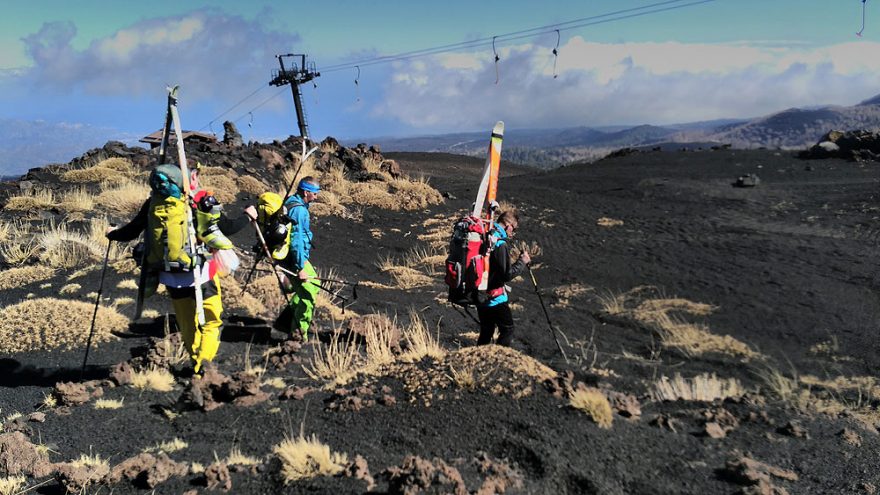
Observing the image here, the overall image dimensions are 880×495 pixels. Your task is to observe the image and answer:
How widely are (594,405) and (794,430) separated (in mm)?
1436

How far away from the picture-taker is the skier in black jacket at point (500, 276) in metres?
5.42

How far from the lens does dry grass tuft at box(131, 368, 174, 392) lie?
4.97m

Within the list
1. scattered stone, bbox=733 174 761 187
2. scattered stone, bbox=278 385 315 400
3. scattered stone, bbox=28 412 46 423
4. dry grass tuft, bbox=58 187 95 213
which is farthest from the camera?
scattered stone, bbox=733 174 761 187

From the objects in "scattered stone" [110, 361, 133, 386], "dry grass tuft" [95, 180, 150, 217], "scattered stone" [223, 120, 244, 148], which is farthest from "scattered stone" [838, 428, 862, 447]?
"scattered stone" [223, 120, 244, 148]

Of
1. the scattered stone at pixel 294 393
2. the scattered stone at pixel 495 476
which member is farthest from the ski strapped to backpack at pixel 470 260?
the scattered stone at pixel 495 476

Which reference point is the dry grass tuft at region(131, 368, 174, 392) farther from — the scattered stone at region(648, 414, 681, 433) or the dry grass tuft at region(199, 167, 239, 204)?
the dry grass tuft at region(199, 167, 239, 204)

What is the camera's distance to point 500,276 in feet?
18.0

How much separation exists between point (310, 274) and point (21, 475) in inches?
126

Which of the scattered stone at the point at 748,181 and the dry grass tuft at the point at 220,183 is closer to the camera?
the dry grass tuft at the point at 220,183

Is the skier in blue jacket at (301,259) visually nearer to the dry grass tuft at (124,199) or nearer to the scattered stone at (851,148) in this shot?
the dry grass tuft at (124,199)

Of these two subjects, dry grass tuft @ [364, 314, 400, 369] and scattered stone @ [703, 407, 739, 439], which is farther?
dry grass tuft @ [364, 314, 400, 369]

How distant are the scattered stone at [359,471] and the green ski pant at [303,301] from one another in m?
2.99

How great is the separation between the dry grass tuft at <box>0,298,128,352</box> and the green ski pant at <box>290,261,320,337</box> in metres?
1.90

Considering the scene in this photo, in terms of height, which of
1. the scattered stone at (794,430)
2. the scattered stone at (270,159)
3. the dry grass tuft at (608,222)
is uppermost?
the scattered stone at (270,159)
